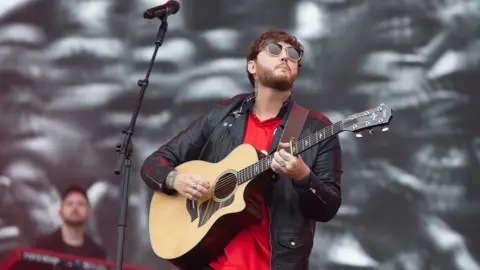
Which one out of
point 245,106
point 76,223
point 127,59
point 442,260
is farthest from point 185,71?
point 442,260

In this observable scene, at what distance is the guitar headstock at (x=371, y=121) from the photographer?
290cm

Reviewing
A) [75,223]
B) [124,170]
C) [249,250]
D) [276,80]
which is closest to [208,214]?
[249,250]

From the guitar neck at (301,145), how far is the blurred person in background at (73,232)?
80.4 inches

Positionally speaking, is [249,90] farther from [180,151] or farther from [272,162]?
[272,162]

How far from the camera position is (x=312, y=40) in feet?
15.9

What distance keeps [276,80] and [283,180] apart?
502 mm

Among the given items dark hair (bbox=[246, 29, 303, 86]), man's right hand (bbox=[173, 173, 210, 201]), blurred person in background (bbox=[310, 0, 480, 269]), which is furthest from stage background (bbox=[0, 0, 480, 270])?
man's right hand (bbox=[173, 173, 210, 201])

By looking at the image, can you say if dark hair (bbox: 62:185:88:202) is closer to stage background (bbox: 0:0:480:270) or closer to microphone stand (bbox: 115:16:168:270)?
stage background (bbox: 0:0:480:270)

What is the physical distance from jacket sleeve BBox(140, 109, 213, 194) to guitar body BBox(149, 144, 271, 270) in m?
0.07

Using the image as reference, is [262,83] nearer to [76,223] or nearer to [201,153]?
[201,153]

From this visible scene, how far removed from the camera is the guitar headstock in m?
2.90

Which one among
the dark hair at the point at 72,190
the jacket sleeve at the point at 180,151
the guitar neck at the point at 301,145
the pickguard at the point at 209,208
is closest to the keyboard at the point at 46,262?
the dark hair at the point at 72,190

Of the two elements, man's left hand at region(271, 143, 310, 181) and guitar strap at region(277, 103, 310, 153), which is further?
guitar strap at region(277, 103, 310, 153)

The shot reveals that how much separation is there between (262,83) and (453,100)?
164 centimetres
